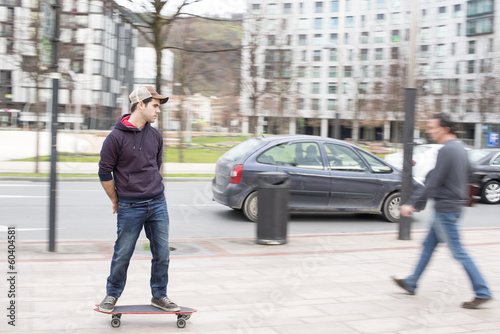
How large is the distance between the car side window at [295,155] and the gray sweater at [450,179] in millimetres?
5367

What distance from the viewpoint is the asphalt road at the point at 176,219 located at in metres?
9.55

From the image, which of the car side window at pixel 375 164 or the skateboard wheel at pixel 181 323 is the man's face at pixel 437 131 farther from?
the car side window at pixel 375 164

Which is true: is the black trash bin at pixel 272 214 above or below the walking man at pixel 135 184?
below

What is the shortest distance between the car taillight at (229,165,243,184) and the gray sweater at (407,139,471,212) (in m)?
5.37

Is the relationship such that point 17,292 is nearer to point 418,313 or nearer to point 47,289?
point 47,289

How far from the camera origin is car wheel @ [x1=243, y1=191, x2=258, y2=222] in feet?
34.7

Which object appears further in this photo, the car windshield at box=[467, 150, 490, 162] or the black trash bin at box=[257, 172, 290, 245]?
the car windshield at box=[467, 150, 490, 162]

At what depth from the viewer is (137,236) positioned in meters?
4.48

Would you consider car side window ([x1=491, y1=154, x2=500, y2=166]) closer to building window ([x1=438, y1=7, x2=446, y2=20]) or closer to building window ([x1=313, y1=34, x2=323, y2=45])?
building window ([x1=438, y1=7, x2=446, y2=20])

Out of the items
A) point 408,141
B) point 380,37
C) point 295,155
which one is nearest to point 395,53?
point 295,155

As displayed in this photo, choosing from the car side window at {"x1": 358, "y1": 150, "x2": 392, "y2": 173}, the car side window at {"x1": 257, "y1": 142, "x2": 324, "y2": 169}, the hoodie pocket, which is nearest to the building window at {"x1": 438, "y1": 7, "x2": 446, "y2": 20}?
the car side window at {"x1": 358, "y1": 150, "x2": 392, "y2": 173}

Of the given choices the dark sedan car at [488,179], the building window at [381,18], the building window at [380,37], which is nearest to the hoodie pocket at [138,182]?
the dark sedan car at [488,179]

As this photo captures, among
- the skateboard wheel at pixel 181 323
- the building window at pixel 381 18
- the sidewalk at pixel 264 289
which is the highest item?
the building window at pixel 381 18

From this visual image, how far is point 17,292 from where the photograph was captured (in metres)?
5.29
